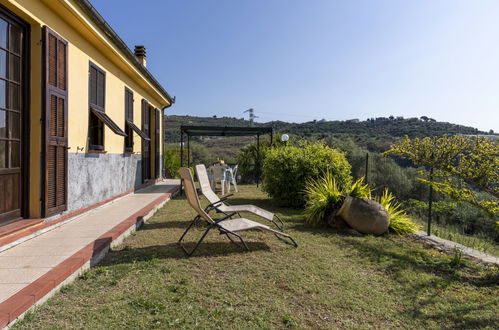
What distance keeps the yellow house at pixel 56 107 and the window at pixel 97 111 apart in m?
0.02

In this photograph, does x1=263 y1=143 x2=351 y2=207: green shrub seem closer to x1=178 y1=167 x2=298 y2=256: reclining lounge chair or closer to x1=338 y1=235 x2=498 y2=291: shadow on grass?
x1=338 y1=235 x2=498 y2=291: shadow on grass

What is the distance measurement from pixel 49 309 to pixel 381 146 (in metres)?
30.2

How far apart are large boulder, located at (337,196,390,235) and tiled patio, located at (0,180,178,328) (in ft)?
11.8

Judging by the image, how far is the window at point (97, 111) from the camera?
6.07 m

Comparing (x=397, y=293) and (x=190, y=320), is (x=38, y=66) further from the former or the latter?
(x=397, y=293)

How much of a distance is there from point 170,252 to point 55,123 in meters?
2.60

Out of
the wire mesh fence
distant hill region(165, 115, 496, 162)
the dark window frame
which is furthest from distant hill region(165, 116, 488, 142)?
the dark window frame

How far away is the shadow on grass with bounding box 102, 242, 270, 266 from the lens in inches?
142

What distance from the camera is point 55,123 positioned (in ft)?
15.0

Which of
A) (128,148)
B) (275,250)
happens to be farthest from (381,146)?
(275,250)

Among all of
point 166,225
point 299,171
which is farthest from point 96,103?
point 299,171

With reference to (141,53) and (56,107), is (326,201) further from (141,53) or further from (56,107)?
(141,53)

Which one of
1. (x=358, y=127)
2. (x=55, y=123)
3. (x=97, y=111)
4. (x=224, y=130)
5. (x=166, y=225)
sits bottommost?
(x=166, y=225)

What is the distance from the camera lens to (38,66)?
13.8 feet
